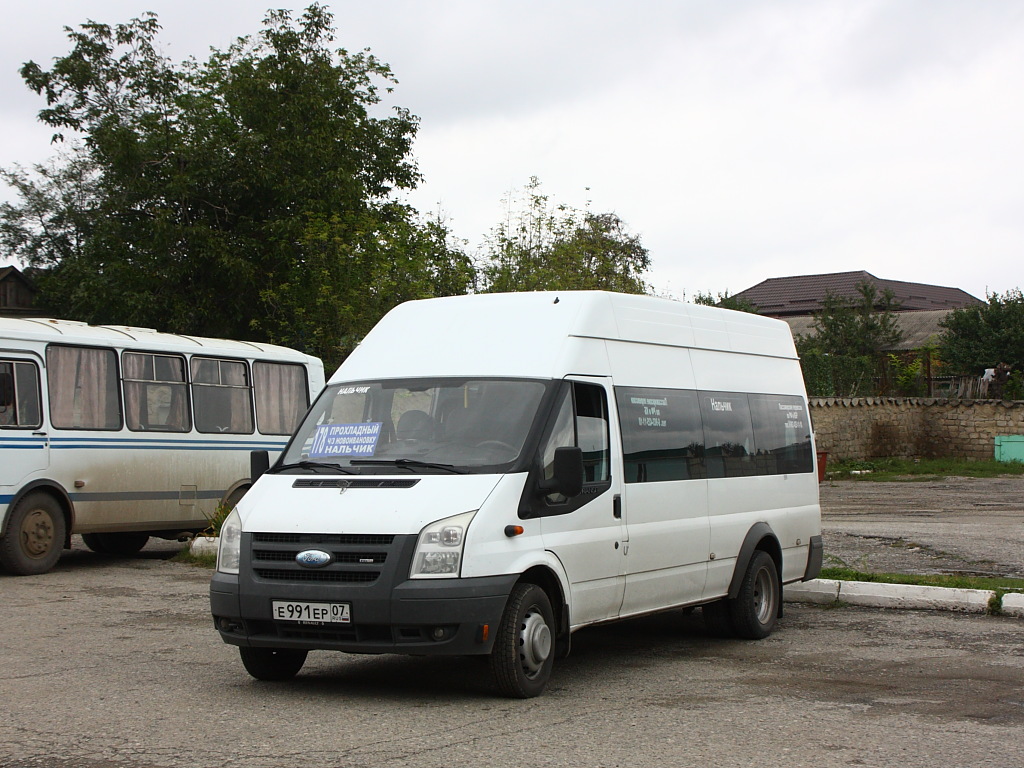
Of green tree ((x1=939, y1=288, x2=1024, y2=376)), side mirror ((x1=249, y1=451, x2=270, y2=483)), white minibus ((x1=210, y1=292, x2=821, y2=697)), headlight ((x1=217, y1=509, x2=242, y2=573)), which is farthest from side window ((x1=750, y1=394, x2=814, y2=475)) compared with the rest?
green tree ((x1=939, y1=288, x2=1024, y2=376))

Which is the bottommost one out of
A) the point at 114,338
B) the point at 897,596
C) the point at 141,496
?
the point at 897,596

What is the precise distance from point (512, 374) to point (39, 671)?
363 centimetres

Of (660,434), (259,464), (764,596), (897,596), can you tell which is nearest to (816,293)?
(897,596)

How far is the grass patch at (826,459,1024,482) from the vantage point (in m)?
30.4

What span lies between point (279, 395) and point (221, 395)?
117 cm

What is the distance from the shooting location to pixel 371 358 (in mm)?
8648

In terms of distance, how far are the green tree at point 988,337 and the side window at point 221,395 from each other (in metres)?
39.0

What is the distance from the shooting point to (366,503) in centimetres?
720

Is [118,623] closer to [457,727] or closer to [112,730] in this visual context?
[112,730]

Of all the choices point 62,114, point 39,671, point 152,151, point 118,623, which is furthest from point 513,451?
point 62,114

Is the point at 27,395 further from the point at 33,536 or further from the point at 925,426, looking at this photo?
the point at 925,426

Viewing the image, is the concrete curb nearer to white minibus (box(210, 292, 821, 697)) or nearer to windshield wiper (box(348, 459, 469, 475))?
white minibus (box(210, 292, 821, 697))

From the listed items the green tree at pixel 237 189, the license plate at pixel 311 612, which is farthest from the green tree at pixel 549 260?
the license plate at pixel 311 612

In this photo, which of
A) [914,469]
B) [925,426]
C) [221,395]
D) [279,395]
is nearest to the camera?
[221,395]
